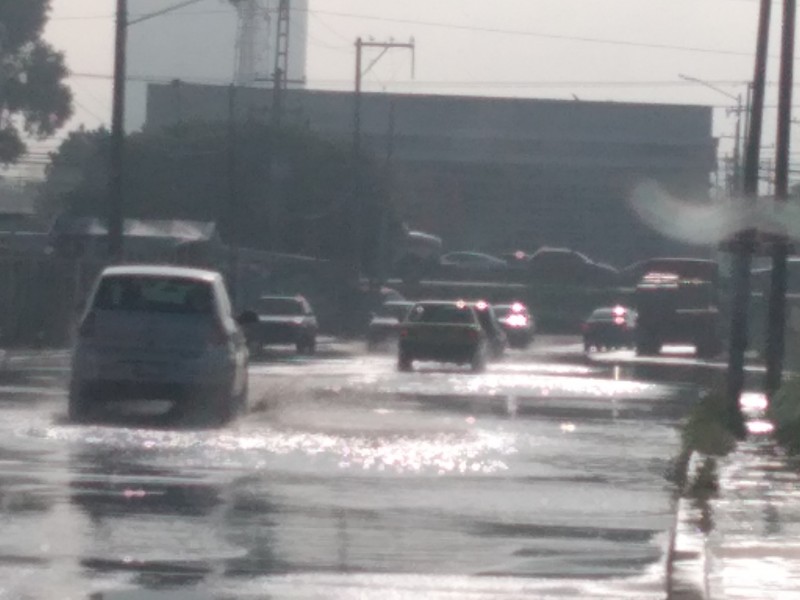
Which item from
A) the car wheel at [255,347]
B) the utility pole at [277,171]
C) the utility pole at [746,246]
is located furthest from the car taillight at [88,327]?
the utility pole at [277,171]

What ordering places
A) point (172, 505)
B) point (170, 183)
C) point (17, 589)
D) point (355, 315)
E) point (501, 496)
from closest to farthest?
point (17, 589), point (172, 505), point (501, 496), point (355, 315), point (170, 183)

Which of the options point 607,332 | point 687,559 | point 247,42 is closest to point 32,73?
point 247,42

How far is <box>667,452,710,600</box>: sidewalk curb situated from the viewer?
10.2 metres

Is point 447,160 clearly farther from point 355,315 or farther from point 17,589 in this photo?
point 17,589

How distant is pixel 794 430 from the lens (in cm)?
1912

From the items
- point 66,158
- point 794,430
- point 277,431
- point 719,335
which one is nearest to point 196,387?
point 277,431

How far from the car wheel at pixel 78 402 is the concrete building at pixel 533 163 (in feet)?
335

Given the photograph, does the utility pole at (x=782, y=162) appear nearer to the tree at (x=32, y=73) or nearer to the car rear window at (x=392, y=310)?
the car rear window at (x=392, y=310)

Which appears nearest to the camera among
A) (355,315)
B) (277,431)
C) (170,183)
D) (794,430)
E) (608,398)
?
(794,430)

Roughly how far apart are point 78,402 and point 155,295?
4.63ft

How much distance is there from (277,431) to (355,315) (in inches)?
2080

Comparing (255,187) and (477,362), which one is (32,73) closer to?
(255,187)

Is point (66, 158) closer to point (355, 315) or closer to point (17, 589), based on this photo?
point (355, 315)

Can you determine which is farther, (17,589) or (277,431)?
(277,431)
